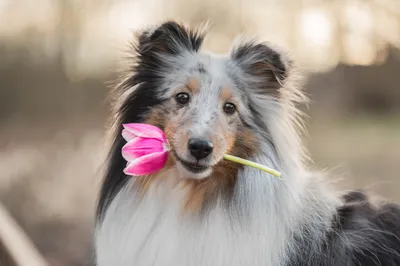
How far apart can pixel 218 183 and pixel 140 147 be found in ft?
1.33

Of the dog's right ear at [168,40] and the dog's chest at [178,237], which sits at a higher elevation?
the dog's right ear at [168,40]

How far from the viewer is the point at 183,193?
297 cm

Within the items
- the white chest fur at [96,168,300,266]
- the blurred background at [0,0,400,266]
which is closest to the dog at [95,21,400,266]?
the white chest fur at [96,168,300,266]

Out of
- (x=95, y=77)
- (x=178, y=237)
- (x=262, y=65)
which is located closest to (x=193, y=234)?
(x=178, y=237)

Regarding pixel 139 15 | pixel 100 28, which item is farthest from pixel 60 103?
pixel 139 15

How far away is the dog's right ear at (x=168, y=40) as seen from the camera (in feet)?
10.2

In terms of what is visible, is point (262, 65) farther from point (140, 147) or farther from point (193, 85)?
point (140, 147)

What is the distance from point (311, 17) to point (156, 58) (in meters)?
6.40

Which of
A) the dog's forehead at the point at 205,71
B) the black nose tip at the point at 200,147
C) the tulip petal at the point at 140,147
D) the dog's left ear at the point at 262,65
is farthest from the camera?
the dog's left ear at the point at 262,65

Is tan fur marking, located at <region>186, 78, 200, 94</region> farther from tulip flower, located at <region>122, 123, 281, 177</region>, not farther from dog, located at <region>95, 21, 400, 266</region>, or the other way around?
tulip flower, located at <region>122, 123, 281, 177</region>

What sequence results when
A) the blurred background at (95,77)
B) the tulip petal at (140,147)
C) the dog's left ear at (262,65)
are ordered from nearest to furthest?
the tulip petal at (140,147) < the dog's left ear at (262,65) < the blurred background at (95,77)

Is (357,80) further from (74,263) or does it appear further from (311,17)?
(74,263)

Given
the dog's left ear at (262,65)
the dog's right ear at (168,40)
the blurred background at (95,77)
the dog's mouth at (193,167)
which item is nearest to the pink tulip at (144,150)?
the dog's mouth at (193,167)

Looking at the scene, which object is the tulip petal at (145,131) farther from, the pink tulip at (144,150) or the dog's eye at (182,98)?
the dog's eye at (182,98)
